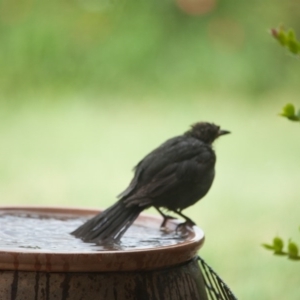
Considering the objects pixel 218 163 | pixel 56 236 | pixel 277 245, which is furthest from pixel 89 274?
pixel 218 163

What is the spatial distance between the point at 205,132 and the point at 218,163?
239 cm

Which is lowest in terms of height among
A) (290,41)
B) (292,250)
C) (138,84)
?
(138,84)

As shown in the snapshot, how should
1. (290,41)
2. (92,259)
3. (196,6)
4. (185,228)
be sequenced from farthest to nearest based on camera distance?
(196,6) → (185,228) → (92,259) → (290,41)

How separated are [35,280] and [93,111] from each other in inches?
155

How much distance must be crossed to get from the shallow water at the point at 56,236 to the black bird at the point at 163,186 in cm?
6

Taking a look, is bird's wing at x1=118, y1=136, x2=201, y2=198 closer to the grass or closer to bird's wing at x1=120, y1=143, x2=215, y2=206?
bird's wing at x1=120, y1=143, x2=215, y2=206

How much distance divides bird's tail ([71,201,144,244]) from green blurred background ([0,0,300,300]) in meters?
2.67

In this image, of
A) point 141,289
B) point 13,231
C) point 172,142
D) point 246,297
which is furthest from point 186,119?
point 141,289

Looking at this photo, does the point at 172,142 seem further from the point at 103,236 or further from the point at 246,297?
the point at 246,297

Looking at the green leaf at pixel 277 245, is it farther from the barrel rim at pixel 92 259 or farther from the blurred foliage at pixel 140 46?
the blurred foliage at pixel 140 46

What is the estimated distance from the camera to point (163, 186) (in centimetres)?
243

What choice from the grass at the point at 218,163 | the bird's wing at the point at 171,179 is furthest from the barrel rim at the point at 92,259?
the grass at the point at 218,163

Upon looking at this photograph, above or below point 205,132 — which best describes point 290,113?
above

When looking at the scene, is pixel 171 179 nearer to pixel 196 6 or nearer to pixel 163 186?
pixel 163 186
